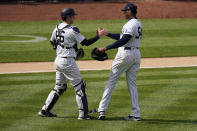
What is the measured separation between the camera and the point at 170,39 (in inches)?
926

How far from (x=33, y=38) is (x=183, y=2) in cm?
1439

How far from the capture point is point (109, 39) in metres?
23.7

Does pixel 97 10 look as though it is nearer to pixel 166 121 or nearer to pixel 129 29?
pixel 129 29

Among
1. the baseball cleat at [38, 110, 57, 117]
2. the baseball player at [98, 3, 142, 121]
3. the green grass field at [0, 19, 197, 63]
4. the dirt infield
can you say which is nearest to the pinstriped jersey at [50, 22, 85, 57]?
the baseball player at [98, 3, 142, 121]

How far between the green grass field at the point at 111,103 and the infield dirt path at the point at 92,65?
116cm

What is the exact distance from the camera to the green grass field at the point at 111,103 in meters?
9.91

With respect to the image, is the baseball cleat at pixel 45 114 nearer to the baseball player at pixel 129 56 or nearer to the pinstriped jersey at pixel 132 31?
the baseball player at pixel 129 56

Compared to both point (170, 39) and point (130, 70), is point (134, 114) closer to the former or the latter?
point (130, 70)

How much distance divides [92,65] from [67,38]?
7798 millimetres

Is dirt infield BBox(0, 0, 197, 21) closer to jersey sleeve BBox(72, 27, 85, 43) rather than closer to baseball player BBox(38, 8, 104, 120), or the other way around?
baseball player BBox(38, 8, 104, 120)

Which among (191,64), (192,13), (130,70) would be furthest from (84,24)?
(130,70)

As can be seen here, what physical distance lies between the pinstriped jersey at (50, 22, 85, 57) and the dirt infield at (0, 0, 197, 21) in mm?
20150

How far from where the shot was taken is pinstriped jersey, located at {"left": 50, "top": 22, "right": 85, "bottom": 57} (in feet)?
33.8

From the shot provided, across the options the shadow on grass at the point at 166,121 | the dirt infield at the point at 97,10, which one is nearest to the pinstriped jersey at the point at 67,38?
the shadow on grass at the point at 166,121
